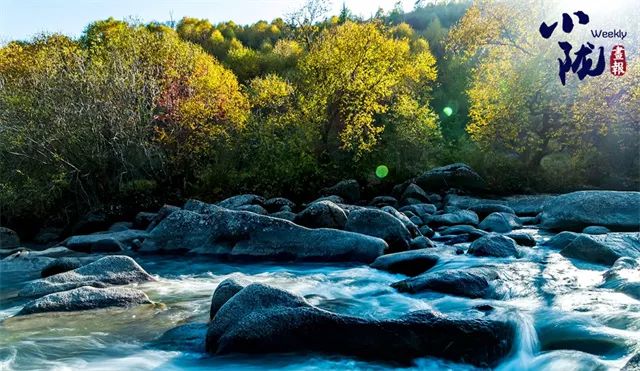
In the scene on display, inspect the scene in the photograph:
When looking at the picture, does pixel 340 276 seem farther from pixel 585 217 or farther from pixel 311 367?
pixel 585 217

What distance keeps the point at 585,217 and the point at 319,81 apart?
15.8m

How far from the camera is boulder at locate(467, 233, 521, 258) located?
10.6 m

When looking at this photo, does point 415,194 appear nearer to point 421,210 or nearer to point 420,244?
point 421,210

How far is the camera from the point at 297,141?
24328 mm

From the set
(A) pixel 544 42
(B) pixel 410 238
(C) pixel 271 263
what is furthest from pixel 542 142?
(C) pixel 271 263

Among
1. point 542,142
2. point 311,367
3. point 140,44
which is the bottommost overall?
point 311,367

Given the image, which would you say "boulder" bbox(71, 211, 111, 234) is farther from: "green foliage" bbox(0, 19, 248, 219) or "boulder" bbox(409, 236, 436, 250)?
"boulder" bbox(409, 236, 436, 250)

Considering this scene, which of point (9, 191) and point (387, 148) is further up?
point (387, 148)

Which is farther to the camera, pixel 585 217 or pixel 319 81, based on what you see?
pixel 319 81

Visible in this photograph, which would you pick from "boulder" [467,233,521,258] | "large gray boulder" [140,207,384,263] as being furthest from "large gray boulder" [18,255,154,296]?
"boulder" [467,233,521,258]

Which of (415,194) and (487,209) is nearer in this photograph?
(487,209)

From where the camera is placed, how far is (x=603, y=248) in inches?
387

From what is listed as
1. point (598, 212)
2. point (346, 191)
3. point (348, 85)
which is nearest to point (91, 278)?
point (598, 212)

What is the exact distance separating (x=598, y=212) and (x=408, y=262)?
5.92 meters
